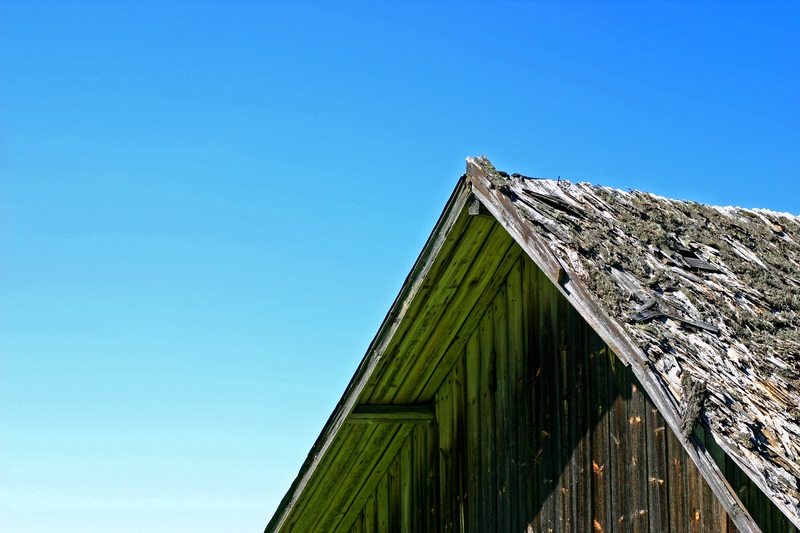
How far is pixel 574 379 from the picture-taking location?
288 inches

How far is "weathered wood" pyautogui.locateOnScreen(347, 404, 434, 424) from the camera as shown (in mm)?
8500

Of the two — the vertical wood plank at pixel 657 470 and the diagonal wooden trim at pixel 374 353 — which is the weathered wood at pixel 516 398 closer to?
the diagonal wooden trim at pixel 374 353

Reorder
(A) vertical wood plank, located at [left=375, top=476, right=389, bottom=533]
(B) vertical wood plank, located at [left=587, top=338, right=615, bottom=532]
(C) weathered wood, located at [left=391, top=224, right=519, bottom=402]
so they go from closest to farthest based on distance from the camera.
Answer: (B) vertical wood plank, located at [left=587, top=338, right=615, bottom=532]
(C) weathered wood, located at [left=391, top=224, right=519, bottom=402]
(A) vertical wood plank, located at [left=375, top=476, right=389, bottom=533]

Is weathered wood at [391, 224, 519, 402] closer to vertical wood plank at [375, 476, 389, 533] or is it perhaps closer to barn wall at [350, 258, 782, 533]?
barn wall at [350, 258, 782, 533]

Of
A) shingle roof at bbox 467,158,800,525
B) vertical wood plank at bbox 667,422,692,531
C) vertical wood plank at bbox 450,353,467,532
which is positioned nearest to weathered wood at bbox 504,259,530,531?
vertical wood plank at bbox 450,353,467,532

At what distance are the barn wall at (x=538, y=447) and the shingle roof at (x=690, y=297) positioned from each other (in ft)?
2.28

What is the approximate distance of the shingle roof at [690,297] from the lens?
5.11 m

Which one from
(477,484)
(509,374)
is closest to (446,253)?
(509,374)

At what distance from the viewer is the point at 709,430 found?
504 centimetres

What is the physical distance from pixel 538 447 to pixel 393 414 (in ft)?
4.66

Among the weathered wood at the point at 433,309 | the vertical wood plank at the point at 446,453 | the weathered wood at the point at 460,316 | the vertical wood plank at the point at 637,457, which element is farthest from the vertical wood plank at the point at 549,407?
the vertical wood plank at the point at 446,453

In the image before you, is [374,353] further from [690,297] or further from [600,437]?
[690,297]

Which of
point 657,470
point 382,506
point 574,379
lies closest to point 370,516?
point 382,506

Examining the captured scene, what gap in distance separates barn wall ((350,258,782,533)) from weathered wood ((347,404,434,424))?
0.10 metres
